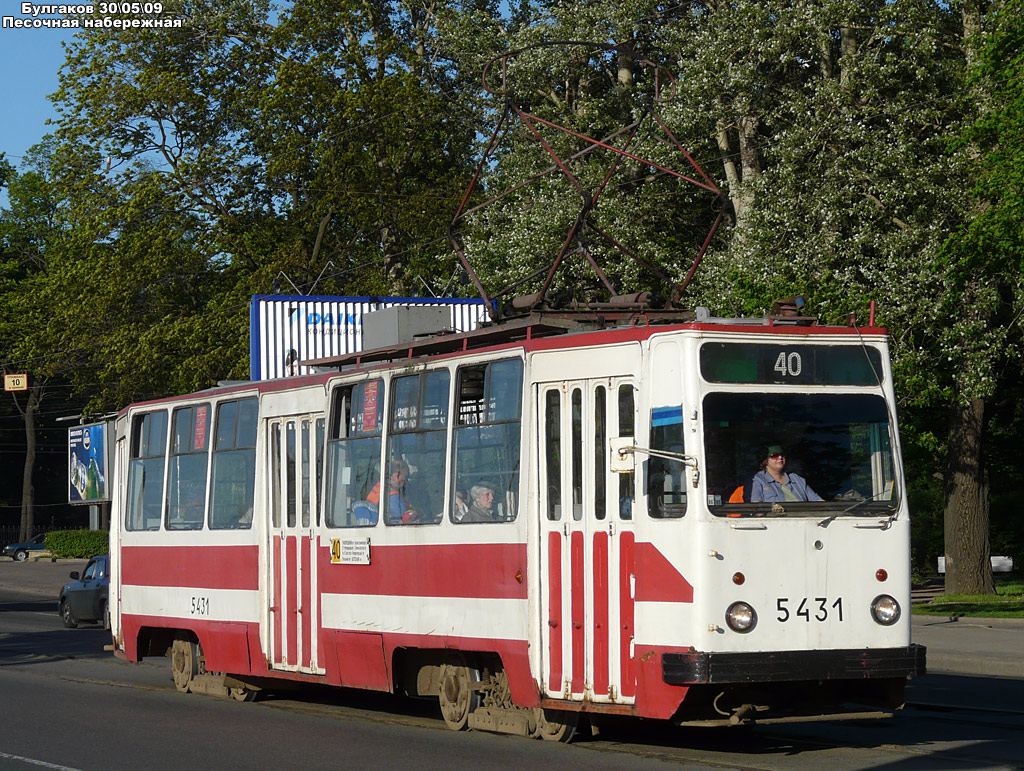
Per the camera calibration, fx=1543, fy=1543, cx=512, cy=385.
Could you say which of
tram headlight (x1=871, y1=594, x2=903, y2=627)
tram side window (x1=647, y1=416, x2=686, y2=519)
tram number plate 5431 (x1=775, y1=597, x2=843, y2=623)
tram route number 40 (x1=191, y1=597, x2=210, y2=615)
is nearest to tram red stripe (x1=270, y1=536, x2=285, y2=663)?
tram route number 40 (x1=191, y1=597, x2=210, y2=615)

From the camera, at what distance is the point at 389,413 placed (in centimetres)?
1284

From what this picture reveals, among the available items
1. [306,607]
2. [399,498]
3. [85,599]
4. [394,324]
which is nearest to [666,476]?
[399,498]

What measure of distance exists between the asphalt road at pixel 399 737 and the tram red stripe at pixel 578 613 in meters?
0.58

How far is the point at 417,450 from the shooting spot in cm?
1239

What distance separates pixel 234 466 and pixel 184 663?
2529mm

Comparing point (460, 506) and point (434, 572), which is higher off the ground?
point (460, 506)

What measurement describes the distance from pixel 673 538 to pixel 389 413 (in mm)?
3602

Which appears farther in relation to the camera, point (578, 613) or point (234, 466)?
point (234, 466)

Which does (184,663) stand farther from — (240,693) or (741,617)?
(741,617)

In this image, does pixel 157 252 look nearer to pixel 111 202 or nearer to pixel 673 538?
pixel 111 202

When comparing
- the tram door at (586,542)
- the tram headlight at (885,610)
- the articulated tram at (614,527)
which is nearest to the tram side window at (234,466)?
the articulated tram at (614,527)

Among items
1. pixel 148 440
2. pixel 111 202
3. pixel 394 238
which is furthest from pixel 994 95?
pixel 111 202

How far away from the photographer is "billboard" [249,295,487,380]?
33.2 metres

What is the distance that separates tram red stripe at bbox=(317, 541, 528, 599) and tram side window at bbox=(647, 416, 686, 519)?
1.29m
